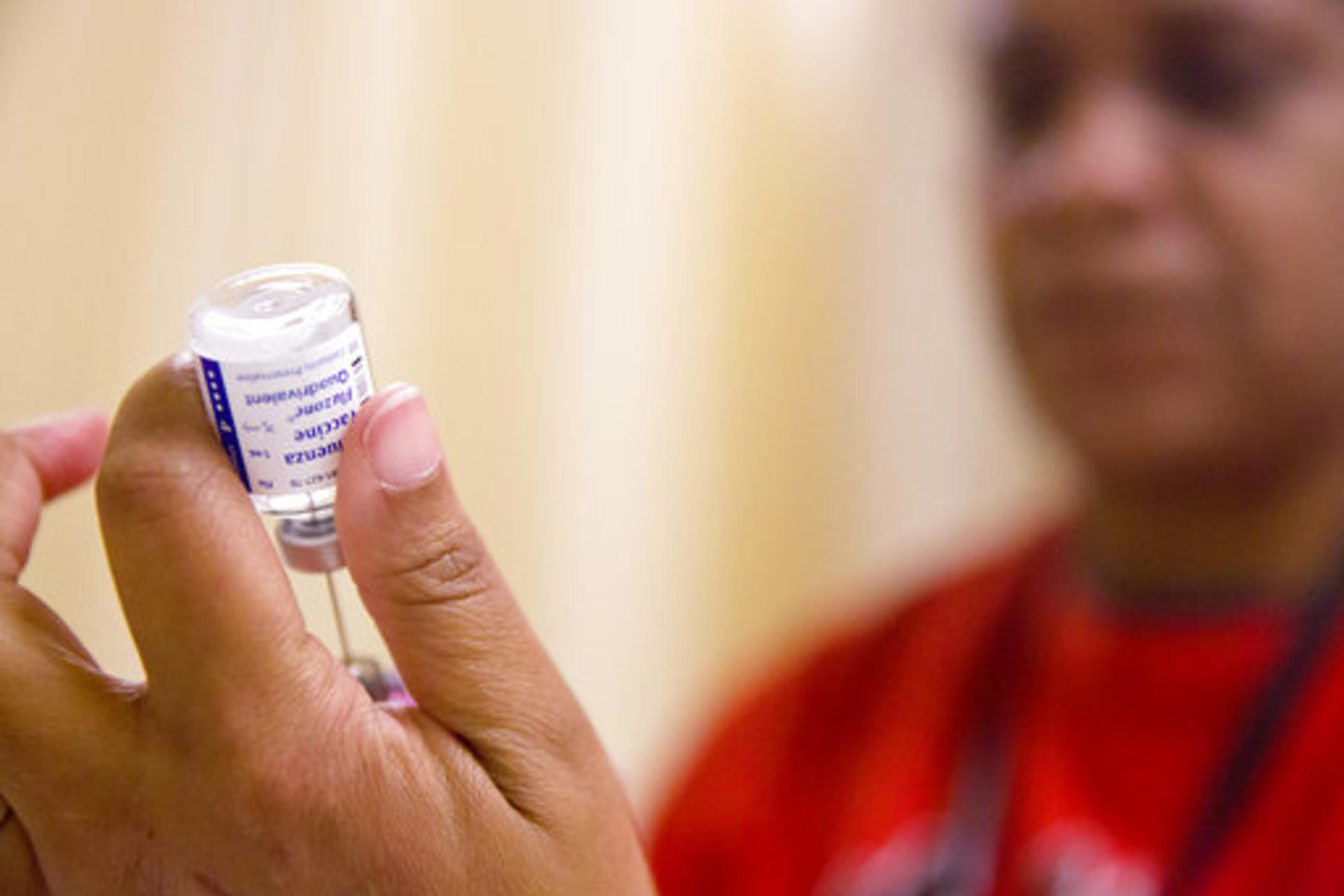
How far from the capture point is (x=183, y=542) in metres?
0.39

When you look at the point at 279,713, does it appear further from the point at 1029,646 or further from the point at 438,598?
the point at 1029,646

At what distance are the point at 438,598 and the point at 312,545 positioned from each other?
2.8 inches

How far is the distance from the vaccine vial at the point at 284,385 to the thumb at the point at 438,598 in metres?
0.01

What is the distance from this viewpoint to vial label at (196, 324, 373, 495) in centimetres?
41

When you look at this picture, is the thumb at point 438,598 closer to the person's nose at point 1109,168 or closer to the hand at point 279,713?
the hand at point 279,713

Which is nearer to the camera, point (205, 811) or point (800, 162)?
point (205, 811)

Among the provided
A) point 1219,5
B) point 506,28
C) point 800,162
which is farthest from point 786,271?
point 1219,5

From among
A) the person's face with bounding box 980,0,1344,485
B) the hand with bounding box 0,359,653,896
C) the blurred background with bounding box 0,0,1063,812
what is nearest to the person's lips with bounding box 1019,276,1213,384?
the person's face with bounding box 980,0,1344,485

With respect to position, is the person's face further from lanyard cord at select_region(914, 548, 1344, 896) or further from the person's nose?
lanyard cord at select_region(914, 548, 1344, 896)

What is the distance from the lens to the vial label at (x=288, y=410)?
41cm

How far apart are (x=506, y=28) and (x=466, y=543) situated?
996 mm

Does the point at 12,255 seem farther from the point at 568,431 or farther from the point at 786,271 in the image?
the point at 786,271

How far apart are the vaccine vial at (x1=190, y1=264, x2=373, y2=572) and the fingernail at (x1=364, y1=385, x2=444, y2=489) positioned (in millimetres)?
18

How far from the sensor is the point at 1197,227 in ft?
3.13
